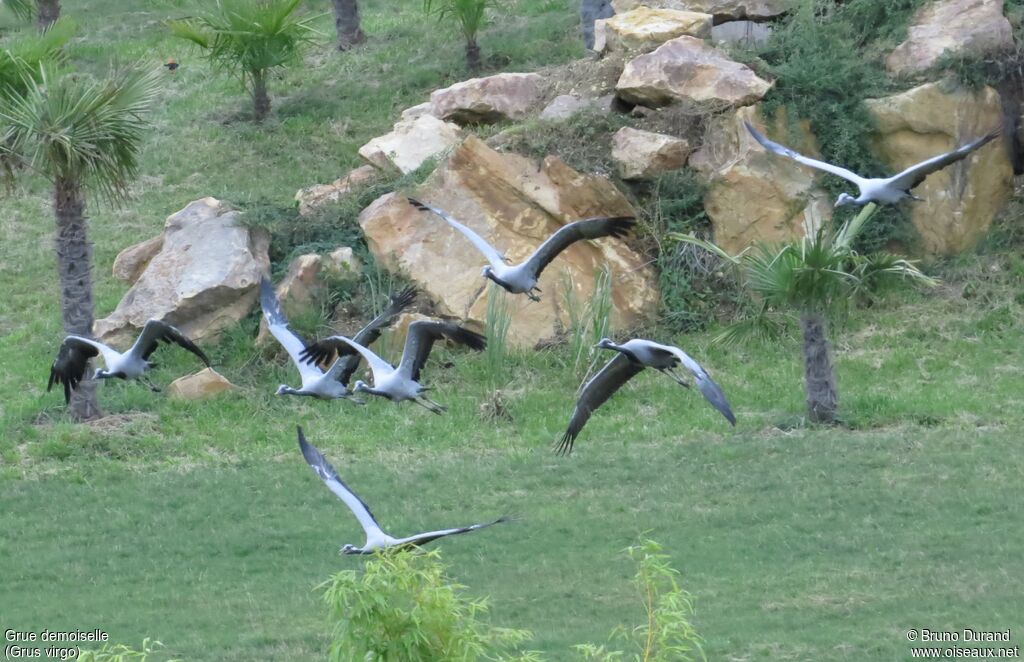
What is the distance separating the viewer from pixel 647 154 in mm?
17828

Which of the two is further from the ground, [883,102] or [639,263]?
[883,102]

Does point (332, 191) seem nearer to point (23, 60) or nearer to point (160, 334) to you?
point (23, 60)

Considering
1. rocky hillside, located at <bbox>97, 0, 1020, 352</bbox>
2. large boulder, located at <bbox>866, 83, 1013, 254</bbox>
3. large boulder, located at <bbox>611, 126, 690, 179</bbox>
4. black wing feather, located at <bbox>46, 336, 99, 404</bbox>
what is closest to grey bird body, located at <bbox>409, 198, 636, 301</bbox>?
black wing feather, located at <bbox>46, 336, 99, 404</bbox>

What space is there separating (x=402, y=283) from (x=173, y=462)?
3796 millimetres

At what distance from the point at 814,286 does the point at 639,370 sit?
15.2 feet

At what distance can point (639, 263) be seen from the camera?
1753 cm

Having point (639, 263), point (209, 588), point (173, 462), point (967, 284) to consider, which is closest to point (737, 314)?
point (639, 263)

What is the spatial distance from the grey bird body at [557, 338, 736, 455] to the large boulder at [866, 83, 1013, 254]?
863 centimetres

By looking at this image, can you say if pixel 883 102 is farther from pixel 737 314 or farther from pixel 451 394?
pixel 451 394

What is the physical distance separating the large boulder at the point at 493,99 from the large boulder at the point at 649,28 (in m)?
1.08

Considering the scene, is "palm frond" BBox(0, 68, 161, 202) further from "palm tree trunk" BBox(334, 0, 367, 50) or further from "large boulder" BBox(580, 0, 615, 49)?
"palm tree trunk" BBox(334, 0, 367, 50)

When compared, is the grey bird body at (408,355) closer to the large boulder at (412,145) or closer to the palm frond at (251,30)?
the large boulder at (412,145)

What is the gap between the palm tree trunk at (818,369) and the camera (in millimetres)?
14398

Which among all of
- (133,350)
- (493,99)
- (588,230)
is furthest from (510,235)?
(588,230)
